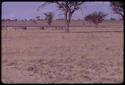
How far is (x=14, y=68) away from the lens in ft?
33.5

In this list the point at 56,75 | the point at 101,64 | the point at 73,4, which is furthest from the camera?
the point at 73,4

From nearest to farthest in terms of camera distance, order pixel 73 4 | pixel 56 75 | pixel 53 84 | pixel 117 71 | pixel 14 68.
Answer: pixel 53 84 < pixel 56 75 < pixel 117 71 < pixel 14 68 < pixel 73 4

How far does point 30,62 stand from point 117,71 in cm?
314

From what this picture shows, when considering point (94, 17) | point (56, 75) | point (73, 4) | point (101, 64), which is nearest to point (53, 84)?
point (56, 75)

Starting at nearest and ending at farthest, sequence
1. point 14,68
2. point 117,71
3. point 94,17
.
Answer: point 117,71 < point 14,68 < point 94,17

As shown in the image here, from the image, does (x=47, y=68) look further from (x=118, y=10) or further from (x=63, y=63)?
(x=118, y=10)

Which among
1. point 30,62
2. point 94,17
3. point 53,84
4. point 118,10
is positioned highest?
point 53,84

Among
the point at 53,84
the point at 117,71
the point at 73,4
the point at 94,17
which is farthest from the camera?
the point at 94,17

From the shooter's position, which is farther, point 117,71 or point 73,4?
point 73,4

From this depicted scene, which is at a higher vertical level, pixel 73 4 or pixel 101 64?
pixel 101 64

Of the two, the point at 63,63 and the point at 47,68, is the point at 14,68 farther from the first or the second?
the point at 63,63

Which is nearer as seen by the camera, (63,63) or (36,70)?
(36,70)

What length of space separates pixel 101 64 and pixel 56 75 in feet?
8.03

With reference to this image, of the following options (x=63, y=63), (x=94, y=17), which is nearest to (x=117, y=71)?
(x=63, y=63)
